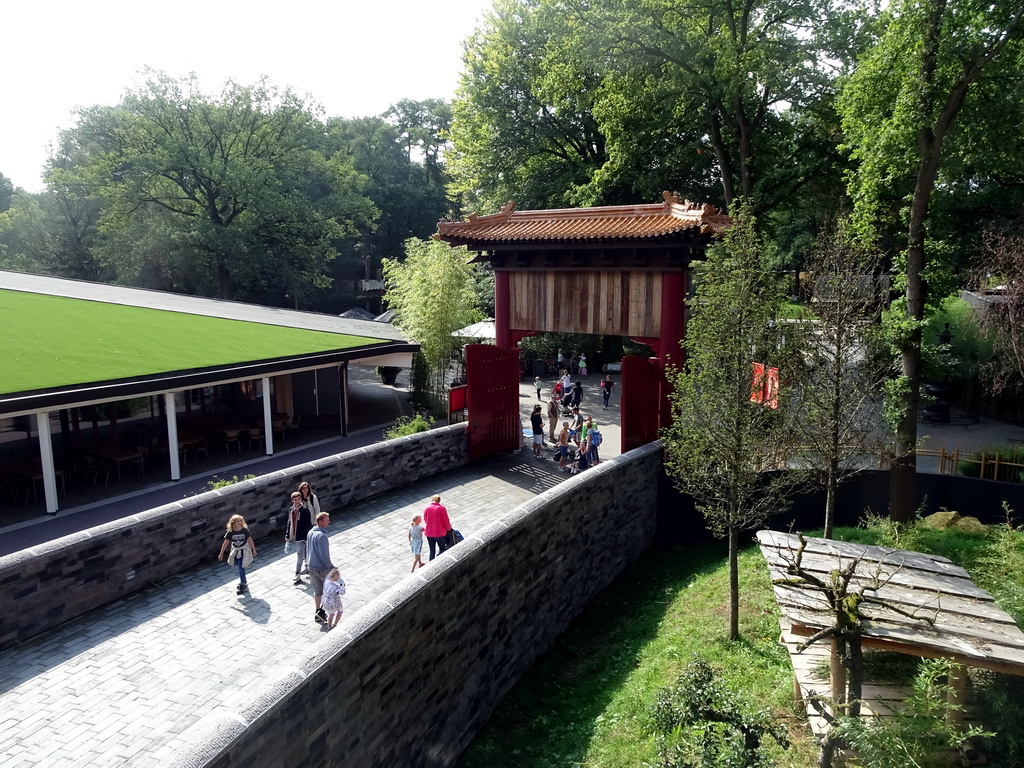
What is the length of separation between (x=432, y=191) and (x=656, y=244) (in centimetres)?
4259

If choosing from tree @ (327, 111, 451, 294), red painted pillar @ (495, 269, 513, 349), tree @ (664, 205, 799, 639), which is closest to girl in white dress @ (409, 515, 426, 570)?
tree @ (664, 205, 799, 639)

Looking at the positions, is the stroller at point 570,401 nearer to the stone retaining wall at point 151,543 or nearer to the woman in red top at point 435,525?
the stone retaining wall at point 151,543

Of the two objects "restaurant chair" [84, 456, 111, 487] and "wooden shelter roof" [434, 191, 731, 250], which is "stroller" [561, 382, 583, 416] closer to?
"wooden shelter roof" [434, 191, 731, 250]

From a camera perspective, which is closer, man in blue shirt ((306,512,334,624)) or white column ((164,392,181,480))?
man in blue shirt ((306,512,334,624))

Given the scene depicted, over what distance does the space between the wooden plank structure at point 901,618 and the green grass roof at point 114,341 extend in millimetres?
12638

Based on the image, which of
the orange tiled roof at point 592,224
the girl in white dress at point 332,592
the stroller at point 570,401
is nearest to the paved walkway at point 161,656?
the girl in white dress at point 332,592

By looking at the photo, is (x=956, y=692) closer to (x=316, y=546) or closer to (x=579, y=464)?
(x=316, y=546)

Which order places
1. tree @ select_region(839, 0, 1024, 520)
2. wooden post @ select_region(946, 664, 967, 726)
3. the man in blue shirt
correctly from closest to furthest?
wooden post @ select_region(946, 664, 967, 726), the man in blue shirt, tree @ select_region(839, 0, 1024, 520)

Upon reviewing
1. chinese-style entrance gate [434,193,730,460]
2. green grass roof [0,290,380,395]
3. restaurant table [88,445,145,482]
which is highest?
chinese-style entrance gate [434,193,730,460]

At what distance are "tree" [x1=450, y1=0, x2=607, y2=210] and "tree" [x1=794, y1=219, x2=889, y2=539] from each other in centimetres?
1756

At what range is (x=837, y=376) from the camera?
11.0 metres

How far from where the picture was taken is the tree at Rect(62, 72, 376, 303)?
3669 centimetres

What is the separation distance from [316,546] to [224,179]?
33135mm

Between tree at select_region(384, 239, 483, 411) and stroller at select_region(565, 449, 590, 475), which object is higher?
tree at select_region(384, 239, 483, 411)
